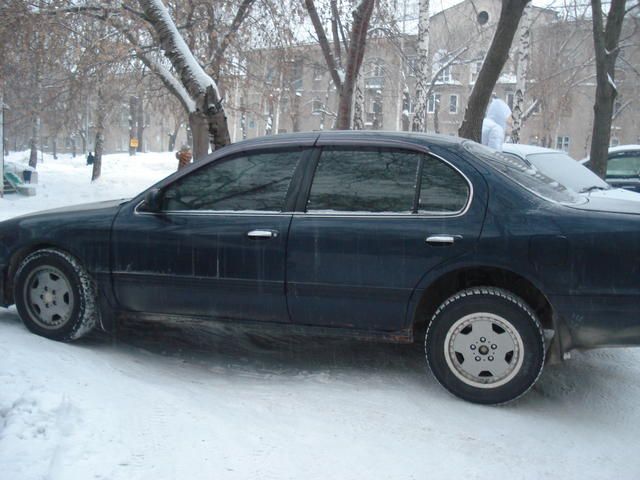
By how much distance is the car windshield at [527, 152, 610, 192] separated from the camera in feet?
25.4

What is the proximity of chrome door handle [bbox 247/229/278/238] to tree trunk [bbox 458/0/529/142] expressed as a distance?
5.97 meters

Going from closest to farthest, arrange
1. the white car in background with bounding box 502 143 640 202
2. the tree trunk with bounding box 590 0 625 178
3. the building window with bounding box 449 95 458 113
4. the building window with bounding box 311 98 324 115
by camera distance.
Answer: the white car in background with bounding box 502 143 640 202
the tree trunk with bounding box 590 0 625 178
the building window with bounding box 311 98 324 115
the building window with bounding box 449 95 458 113

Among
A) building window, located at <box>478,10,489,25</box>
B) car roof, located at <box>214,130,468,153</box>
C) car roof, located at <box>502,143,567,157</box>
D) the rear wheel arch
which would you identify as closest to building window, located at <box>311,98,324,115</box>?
building window, located at <box>478,10,489,25</box>

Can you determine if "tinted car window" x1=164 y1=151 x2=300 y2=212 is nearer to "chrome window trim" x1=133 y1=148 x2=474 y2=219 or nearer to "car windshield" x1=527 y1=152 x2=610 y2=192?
"chrome window trim" x1=133 y1=148 x2=474 y2=219

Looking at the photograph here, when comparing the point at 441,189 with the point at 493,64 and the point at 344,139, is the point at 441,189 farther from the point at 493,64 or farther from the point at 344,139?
the point at 493,64

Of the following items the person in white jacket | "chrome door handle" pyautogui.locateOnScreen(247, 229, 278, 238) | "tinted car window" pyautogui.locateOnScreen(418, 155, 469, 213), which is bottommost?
"chrome door handle" pyautogui.locateOnScreen(247, 229, 278, 238)

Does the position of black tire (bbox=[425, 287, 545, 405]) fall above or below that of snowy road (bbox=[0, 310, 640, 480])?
above

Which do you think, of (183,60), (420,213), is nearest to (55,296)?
(420,213)

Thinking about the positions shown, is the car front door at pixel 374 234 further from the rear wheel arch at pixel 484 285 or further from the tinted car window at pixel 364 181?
the rear wheel arch at pixel 484 285

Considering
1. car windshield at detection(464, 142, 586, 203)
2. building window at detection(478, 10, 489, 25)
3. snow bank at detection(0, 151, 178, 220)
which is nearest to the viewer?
car windshield at detection(464, 142, 586, 203)

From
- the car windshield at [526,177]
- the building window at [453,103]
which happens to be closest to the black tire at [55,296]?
the car windshield at [526,177]

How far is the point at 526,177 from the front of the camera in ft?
14.2

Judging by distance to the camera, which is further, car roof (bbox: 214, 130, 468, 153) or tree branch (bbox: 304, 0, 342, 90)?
tree branch (bbox: 304, 0, 342, 90)

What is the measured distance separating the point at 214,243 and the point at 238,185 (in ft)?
1.50
